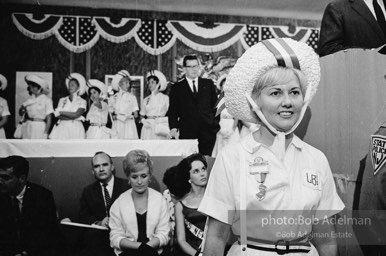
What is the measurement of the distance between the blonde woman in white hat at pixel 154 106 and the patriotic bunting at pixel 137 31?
237 mm

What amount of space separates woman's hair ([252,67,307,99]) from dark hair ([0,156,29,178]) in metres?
1.09

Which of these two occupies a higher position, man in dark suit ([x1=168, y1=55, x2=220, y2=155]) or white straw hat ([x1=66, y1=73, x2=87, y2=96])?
white straw hat ([x1=66, y1=73, x2=87, y2=96])

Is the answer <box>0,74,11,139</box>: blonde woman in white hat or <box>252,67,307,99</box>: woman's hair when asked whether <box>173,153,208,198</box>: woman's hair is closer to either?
<box>252,67,307,99</box>: woman's hair

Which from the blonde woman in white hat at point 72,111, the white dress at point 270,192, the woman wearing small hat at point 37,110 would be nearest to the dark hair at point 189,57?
the blonde woman in white hat at point 72,111

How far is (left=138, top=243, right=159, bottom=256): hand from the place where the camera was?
5.18 feet

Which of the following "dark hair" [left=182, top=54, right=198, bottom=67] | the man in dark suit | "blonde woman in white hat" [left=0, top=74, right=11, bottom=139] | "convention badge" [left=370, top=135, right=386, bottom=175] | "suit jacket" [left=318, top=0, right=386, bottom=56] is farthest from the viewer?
"dark hair" [left=182, top=54, right=198, bottom=67]

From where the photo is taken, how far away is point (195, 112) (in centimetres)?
181

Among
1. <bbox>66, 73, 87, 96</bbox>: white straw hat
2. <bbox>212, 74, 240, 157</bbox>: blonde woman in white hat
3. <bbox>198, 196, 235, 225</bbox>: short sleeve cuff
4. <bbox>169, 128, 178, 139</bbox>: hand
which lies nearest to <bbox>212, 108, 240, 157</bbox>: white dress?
<bbox>212, 74, 240, 157</bbox>: blonde woman in white hat

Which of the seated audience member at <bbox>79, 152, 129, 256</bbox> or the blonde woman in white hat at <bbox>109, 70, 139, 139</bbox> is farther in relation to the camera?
the blonde woman in white hat at <bbox>109, 70, 139, 139</bbox>

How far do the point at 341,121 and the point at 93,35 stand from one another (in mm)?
1306

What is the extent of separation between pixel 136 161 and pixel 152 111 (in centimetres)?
66

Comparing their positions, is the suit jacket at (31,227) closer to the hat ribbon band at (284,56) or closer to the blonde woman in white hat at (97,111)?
the blonde woman in white hat at (97,111)

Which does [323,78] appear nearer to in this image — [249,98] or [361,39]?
[361,39]

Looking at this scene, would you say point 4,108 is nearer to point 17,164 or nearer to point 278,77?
point 17,164
